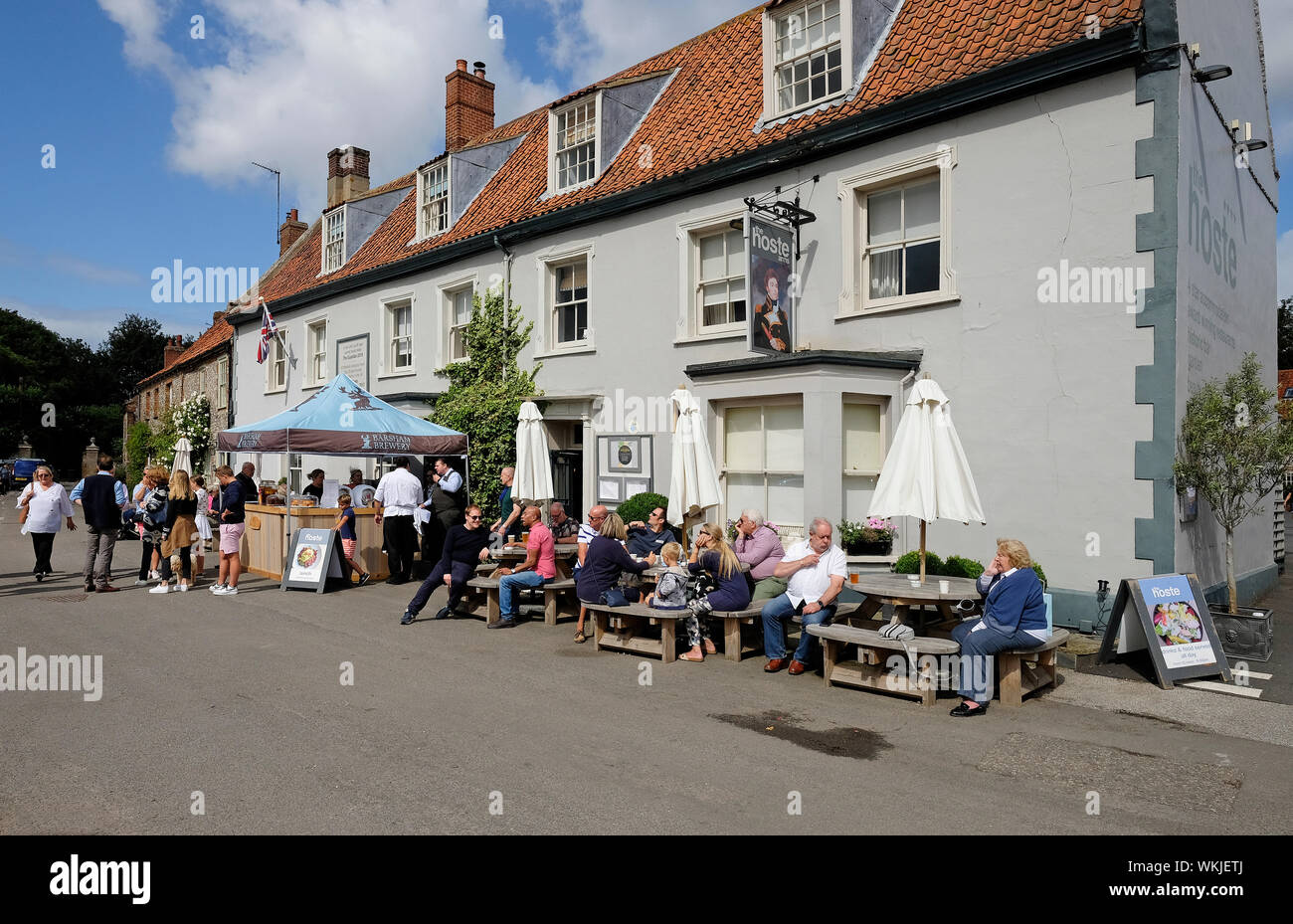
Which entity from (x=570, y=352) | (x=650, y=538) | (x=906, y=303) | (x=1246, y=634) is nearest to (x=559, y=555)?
(x=650, y=538)

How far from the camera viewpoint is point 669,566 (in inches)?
368

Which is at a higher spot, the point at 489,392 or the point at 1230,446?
the point at 489,392

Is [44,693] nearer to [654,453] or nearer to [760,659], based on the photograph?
[760,659]

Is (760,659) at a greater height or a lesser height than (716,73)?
lesser

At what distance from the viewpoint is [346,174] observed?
26516mm

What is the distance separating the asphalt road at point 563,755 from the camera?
183 inches

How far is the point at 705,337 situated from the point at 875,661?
688cm

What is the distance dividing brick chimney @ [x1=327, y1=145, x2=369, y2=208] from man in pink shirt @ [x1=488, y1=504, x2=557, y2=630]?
1996 cm

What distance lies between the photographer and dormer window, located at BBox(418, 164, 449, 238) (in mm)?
19781

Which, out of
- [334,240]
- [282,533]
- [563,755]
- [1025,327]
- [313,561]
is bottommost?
[563,755]

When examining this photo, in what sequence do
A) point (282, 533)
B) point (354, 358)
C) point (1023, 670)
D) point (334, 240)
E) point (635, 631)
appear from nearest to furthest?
point (1023, 670) < point (635, 631) < point (282, 533) < point (354, 358) < point (334, 240)

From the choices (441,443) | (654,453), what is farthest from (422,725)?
(441,443)

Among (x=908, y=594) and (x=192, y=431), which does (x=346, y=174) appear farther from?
(x=908, y=594)
